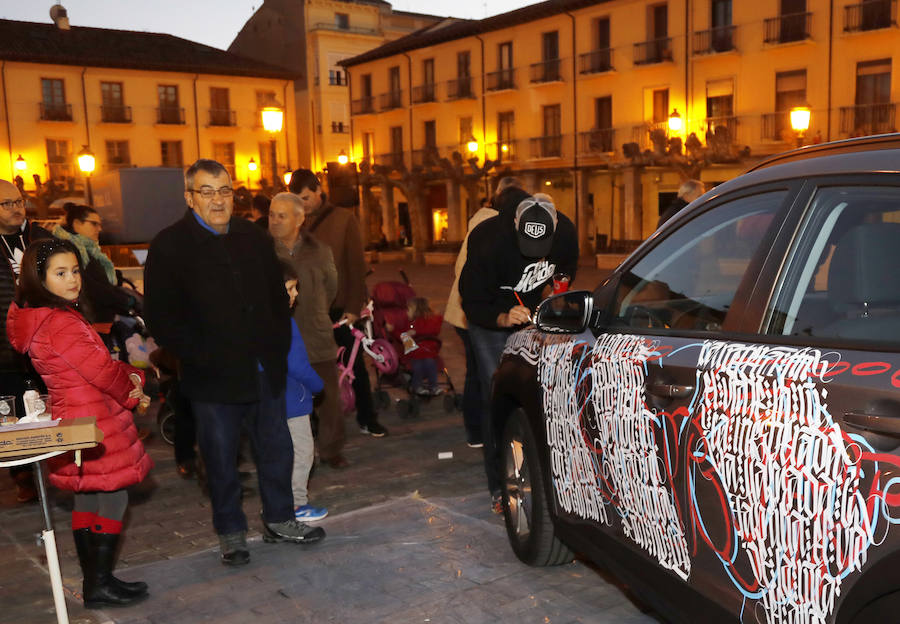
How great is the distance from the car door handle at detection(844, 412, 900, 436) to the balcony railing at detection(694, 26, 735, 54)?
32.6 meters

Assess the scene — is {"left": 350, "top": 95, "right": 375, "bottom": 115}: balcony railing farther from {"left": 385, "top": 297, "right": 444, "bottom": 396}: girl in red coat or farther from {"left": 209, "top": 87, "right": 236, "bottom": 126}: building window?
{"left": 385, "top": 297, "right": 444, "bottom": 396}: girl in red coat

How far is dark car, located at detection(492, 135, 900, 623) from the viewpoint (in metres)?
1.99

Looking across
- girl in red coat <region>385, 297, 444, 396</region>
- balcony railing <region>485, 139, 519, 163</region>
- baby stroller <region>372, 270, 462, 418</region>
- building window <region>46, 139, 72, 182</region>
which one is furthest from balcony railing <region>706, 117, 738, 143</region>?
building window <region>46, 139, 72, 182</region>

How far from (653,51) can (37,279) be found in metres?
33.5

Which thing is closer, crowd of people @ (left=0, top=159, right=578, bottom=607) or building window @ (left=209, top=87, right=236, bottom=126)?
crowd of people @ (left=0, top=159, right=578, bottom=607)

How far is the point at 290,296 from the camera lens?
4.86 meters

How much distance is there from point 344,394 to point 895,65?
27.2 m

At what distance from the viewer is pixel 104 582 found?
3.93 meters

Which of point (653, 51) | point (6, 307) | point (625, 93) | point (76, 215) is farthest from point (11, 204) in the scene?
point (625, 93)

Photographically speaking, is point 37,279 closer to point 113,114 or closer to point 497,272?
point 497,272

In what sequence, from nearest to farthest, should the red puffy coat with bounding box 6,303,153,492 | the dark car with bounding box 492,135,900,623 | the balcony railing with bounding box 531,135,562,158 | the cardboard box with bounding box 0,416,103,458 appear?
the dark car with bounding box 492,135,900,623 < the cardboard box with bounding box 0,416,103,458 < the red puffy coat with bounding box 6,303,153,492 < the balcony railing with bounding box 531,135,562,158

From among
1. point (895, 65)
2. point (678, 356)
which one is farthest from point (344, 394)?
point (895, 65)

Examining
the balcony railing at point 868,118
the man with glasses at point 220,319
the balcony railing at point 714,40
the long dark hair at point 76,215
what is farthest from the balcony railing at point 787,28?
the man with glasses at point 220,319

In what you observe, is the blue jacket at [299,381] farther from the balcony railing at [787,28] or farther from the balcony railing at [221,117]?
the balcony railing at [221,117]
